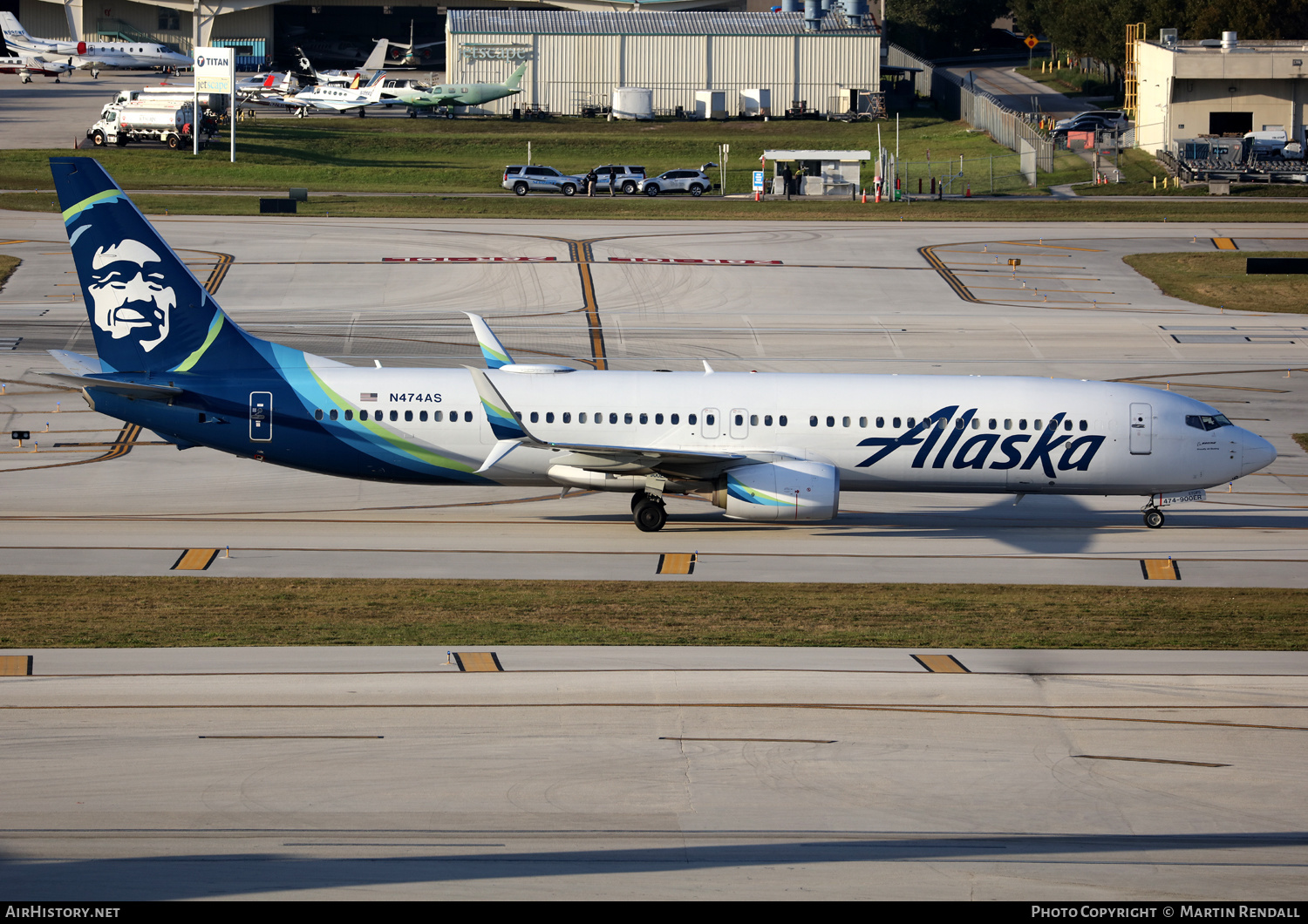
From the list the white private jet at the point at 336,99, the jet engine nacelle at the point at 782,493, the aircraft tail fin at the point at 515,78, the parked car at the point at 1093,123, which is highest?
the aircraft tail fin at the point at 515,78

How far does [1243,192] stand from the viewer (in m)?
89.4

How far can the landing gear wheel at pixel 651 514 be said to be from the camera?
114 ft

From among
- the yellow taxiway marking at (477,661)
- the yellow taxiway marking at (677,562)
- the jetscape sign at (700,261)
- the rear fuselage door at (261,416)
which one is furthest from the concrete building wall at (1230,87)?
the yellow taxiway marking at (477,661)

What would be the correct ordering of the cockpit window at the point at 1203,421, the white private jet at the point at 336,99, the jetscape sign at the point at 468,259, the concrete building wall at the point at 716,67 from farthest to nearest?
the concrete building wall at the point at 716,67 < the white private jet at the point at 336,99 < the jetscape sign at the point at 468,259 < the cockpit window at the point at 1203,421

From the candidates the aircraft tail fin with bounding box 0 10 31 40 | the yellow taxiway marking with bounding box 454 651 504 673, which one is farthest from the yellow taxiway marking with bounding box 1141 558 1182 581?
the aircraft tail fin with bounding box 0 10 31 40

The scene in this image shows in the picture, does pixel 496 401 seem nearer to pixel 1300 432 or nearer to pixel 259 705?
pixel 259 705

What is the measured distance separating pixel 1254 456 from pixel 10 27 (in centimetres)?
14294

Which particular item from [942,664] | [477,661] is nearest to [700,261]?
[942,664]

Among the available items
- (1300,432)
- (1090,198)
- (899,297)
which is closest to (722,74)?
(1090,198)

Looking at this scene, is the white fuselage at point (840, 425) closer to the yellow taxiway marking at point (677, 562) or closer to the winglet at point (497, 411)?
the winglet at point (497, 411)

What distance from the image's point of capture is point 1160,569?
107ft

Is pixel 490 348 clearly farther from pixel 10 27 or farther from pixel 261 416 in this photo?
pixel 10 27

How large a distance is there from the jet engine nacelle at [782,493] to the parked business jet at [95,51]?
436 feet
